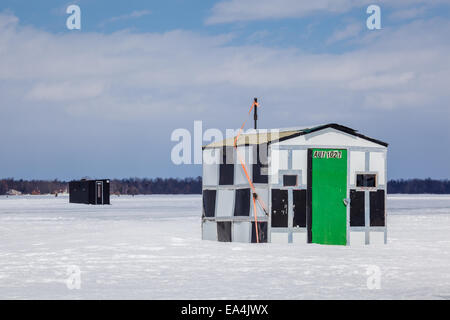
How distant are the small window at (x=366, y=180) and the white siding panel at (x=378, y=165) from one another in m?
0.15

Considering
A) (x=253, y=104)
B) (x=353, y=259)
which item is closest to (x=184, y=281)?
(x=353, y=259)

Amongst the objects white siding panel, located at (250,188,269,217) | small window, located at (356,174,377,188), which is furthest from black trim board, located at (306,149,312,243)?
small window, located at (356,174,377,188)

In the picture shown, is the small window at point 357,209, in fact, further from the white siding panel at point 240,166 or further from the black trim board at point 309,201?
the white siding panel at point 240,166

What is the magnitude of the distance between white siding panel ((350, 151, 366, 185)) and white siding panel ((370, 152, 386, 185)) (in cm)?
25

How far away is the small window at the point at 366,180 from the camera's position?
699 inches

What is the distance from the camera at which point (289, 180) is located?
17406 mm

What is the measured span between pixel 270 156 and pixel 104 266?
20.1ft

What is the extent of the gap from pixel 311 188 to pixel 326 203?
535mm

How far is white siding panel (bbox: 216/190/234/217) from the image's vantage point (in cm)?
1825

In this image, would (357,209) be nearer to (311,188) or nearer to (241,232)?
(311,188)
